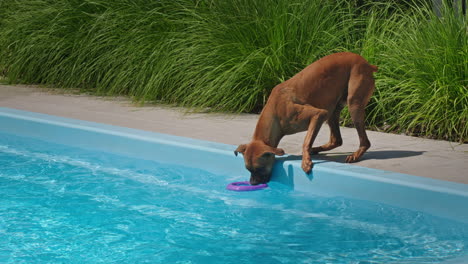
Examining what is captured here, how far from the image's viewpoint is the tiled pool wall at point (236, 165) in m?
4.85

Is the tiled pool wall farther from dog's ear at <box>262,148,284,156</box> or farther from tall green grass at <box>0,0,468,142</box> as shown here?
tall green grass at <box>0,0,468,142</box>

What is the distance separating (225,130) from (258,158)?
162 centimetres

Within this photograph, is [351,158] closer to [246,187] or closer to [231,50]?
[246,187]

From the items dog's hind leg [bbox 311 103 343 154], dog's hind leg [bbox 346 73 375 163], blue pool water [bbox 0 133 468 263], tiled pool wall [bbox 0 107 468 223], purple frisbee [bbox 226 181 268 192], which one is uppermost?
dog's hind leg [bbox 346 73 375 163]

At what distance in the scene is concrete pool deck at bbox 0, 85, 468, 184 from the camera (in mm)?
5559

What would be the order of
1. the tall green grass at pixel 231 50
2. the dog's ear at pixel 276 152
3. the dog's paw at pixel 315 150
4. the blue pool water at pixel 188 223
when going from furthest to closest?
the tall green grass at pixel 231 50 → the dog's paw at pixel 315 150 → the dog's ear at pixel 276 152 → the blue pool water at pixel 188 223

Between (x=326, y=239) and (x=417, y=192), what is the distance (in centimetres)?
72

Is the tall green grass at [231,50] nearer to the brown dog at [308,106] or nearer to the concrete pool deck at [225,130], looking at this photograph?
the concrete pool deck at [225,130]

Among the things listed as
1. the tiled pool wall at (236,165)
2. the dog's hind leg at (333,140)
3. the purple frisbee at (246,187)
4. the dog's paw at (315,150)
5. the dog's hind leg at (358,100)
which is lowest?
the purple frisbee at (246,187)

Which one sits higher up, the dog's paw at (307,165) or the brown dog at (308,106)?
the brown dog at (308,106)

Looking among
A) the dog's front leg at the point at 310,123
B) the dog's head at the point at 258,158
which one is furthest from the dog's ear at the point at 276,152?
the dog's front leg at the point at 310,123

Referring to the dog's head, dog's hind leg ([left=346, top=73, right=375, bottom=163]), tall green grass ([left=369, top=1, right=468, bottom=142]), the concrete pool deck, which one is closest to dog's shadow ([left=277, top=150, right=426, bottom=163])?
the concrete pool deck

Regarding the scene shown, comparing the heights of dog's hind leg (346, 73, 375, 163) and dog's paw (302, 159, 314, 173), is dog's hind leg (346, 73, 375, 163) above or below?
above

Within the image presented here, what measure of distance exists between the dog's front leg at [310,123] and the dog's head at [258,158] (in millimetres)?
247
